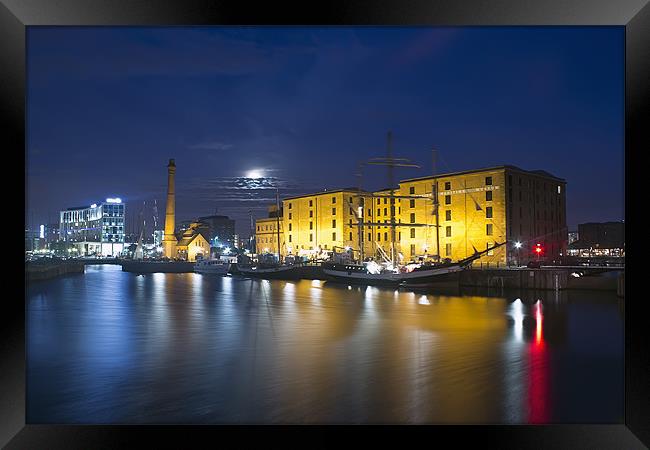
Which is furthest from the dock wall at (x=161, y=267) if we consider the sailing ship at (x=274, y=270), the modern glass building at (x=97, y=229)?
the modern glass building at (x=97, y=229)

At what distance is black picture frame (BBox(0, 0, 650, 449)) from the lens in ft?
12.7

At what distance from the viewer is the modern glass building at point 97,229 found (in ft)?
237

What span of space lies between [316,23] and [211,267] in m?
42.5

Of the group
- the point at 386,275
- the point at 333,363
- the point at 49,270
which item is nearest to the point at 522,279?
the point at 386,275

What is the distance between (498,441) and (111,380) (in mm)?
7167

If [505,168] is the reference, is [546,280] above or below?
below

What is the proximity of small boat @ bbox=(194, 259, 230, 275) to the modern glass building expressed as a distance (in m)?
32.5

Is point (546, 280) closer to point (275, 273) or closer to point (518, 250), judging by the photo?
point (518, 250)

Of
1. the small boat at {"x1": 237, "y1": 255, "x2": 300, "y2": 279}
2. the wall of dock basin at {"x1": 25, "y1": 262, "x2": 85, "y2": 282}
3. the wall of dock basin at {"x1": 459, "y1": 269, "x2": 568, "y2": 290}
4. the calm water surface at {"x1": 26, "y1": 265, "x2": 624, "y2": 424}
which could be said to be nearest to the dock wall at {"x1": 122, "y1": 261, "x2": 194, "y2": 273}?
the wall of dock basin at {"x1": 25, "y1": 262, "x2": 85, "y2": 282}

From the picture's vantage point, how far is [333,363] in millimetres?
9812

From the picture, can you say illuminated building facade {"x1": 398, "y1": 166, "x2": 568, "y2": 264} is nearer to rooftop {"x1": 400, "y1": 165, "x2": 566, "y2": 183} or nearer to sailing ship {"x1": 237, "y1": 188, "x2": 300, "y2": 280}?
rooftop {"x1": 400, "y1": 165, "x2": 566, "y2": 183}

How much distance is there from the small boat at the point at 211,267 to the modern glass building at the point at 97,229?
1279 inches

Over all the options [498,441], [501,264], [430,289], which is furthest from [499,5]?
[501,264]
